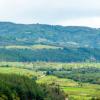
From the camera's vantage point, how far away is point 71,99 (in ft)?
646

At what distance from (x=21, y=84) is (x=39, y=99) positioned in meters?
10.0

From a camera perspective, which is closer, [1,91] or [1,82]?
[1,91]

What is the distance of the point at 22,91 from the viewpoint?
175 metres

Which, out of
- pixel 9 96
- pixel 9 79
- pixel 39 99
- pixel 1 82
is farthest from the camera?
pixel 9 79

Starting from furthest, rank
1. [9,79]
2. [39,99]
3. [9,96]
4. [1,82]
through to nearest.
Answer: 1. [9,79]
2. [39,99]
3. [1,82]
4. [9,96]

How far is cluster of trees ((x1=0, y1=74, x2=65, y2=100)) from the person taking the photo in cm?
16107

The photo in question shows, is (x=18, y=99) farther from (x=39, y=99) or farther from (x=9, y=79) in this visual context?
(x=9, y=79)

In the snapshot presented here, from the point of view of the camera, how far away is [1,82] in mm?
171500

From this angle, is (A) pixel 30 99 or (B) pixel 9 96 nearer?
(B) pixel 9 96

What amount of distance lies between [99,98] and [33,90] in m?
32.3

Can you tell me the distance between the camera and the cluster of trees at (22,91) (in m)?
161

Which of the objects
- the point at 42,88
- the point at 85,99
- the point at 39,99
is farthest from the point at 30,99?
the point at 85,99

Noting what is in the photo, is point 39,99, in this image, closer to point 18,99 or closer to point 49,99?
point 49,99

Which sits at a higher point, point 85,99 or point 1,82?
point 1,82
